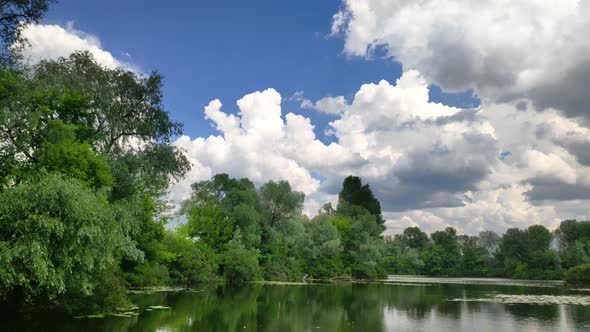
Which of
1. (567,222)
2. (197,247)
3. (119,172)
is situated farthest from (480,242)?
(119,172)

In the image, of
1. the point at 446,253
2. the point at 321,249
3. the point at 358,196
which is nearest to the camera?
the point at 321,249

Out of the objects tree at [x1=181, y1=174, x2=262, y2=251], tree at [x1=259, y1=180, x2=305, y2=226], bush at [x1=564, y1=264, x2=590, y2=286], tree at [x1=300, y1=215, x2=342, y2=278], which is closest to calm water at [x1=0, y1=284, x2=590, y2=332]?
tree at [x1=181, y1=174, x2=262, y2=251]

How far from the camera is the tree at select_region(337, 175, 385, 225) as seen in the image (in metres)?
107

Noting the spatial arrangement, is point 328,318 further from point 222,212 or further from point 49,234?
point 222,212

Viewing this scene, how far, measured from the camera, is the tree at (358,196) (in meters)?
107

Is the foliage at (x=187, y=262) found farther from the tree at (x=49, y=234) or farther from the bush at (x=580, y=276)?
the bush at (x=580, y=276)

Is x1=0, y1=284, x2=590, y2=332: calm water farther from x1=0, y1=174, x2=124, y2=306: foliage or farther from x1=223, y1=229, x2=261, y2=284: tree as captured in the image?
x1=223, y1=229, x2=261, y2=284: tree

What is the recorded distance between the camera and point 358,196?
106750 millimetres

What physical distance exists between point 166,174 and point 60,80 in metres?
9.91

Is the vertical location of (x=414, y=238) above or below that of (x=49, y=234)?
above

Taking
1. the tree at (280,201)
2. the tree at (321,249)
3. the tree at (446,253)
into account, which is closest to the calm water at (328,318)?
the tree at (280,201)

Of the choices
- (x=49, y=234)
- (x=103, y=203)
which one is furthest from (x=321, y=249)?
(x=49, y=234)

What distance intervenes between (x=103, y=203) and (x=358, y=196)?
88.5 metres

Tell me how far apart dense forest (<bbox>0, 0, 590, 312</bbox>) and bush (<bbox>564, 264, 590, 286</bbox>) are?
6.8 inches
